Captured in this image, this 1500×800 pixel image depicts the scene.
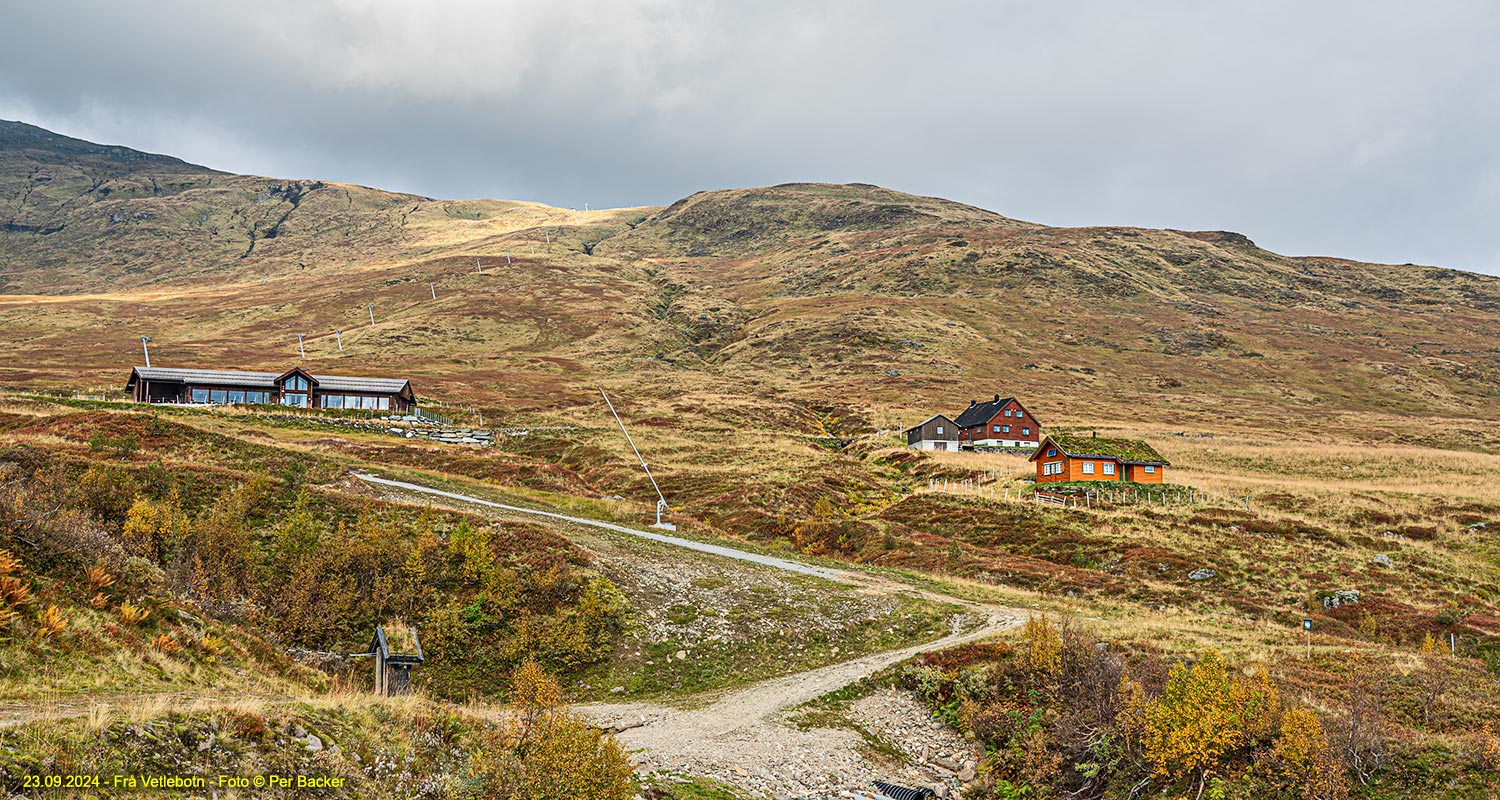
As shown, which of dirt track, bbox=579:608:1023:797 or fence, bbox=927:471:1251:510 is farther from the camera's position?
fence, bbox=927:471:1251:510

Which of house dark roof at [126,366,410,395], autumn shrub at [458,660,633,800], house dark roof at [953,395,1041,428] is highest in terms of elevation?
house dark roof at [126,366,410,395]

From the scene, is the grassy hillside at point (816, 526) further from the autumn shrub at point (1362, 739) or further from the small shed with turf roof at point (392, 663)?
the small shed with turf roof at point (392, 663)

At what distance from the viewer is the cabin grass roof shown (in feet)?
240

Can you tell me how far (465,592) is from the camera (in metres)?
25.6

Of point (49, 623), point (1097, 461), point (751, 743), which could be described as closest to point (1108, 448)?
point (1097, 461)

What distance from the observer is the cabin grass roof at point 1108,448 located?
7312 centimetres

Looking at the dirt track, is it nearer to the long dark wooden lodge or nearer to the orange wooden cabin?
the orange wooden cabin

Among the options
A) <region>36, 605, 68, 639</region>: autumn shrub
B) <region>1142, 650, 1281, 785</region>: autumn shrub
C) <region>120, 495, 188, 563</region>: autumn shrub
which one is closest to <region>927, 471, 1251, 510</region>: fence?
<region>1142, 650, 1281, 785</region>: autumn shrub

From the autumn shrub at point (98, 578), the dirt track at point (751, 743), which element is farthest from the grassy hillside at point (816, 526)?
the dirt track at point (751, 743)

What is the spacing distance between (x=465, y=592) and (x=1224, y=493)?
65.5 metres

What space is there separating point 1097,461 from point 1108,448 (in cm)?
256

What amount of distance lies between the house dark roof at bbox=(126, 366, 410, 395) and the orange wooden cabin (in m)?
83.7

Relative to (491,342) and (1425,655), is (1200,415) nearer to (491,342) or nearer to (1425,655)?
(1425,655)

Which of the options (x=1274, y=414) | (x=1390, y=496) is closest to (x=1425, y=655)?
(x=1390, y=496)
